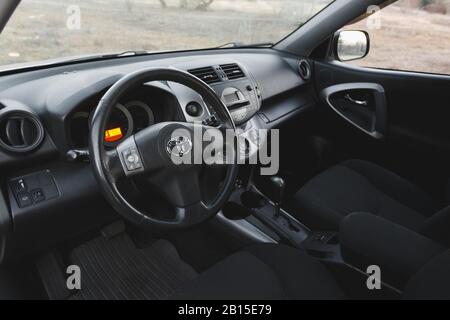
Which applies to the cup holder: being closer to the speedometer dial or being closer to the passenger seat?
the passenger seat

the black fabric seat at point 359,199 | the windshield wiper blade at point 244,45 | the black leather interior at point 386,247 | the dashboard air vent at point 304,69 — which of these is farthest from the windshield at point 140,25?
the black leather interior at point 386,247

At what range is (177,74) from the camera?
138 cm

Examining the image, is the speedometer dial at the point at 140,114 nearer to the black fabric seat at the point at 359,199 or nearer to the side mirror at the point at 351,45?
the black fabric seat at the point at 359,199

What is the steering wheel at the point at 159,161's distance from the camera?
123cm

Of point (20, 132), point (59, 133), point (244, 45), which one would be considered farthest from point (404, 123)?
point (20, 132)

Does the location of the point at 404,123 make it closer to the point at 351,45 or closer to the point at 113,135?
the point at 351,45

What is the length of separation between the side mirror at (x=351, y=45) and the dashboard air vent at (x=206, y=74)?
0.86m

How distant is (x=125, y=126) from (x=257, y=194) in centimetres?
90

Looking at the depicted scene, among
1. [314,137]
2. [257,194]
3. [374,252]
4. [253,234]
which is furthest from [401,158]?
Answer: [374,252]

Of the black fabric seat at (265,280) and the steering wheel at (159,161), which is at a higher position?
the steering wheel at (159,161)

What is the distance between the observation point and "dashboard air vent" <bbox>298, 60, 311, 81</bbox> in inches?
102

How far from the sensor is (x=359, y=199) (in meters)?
2.01

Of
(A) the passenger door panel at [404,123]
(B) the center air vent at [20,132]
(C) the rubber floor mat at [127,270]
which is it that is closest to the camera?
(B) the center air vent at [20,132]

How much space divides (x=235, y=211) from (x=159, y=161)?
77 cm
